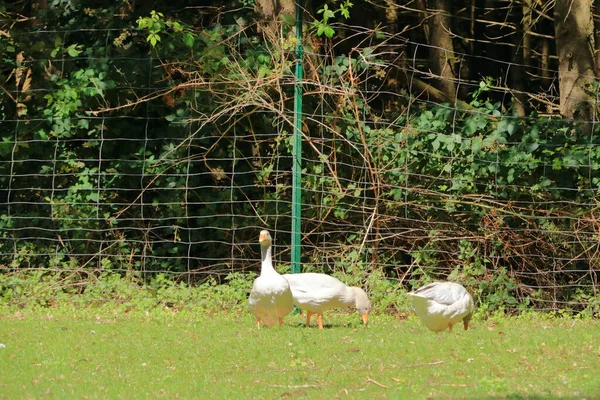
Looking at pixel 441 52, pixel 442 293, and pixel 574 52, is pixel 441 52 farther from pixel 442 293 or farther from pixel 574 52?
pixel 442 293

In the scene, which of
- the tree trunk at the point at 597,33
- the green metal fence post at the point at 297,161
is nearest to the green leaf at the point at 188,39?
the green metal fence post at the point at 297,161

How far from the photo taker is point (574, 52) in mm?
12438

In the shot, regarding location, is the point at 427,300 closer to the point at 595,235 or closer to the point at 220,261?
the point at 595,235

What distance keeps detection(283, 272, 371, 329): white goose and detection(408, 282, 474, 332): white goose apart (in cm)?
76

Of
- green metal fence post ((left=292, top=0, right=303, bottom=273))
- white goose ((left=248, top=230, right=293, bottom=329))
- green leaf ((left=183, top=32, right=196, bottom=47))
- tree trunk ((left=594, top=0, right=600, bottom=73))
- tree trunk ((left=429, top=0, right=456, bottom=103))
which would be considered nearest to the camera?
white goose ((left=248, top=230, right=293, bottom=329))

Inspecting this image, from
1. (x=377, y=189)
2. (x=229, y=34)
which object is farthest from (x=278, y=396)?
(x=229, y=34)

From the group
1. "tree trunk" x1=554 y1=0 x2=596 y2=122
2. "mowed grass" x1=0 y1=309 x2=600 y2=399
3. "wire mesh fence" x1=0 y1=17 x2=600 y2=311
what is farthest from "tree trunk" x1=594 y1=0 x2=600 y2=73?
"mowed grass" x1=0 y1=309 x2=600 y2=399

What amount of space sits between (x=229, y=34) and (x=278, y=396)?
609 centimetres

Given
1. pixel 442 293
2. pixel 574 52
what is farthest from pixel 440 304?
pixel 574 52

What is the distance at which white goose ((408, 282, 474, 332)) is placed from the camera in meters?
9.18

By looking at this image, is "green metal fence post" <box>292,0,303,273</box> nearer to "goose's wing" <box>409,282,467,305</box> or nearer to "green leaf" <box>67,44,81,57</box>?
"goose's wing" <box>409,282,467,305</box>

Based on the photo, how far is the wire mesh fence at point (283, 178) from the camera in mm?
11555

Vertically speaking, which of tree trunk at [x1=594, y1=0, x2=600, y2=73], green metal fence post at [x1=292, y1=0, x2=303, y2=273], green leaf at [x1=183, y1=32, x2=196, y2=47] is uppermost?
tree trunk at [x1=594, y1=0, x2=600, y2=73]

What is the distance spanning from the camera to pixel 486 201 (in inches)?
462
